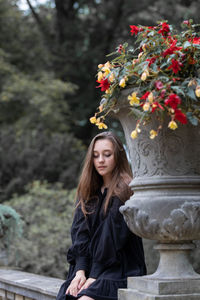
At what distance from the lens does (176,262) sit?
246 cm

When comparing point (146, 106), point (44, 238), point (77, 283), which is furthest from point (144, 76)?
point (44, 238)

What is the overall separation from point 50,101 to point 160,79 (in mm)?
10519

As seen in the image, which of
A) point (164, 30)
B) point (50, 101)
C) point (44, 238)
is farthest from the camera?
point (50, 101)

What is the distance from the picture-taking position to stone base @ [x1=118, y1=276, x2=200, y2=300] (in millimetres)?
2344

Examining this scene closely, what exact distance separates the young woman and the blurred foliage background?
6.21 ft

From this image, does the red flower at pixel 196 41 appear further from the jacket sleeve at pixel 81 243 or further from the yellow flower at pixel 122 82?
the jacket sleeve at pixel 81 243

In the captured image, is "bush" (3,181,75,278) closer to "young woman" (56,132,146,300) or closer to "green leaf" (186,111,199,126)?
"young woman" (56,132,146,300)

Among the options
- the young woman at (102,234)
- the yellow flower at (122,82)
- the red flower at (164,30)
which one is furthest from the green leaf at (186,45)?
the young woman at (102,234)

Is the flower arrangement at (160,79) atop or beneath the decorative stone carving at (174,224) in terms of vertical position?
atop

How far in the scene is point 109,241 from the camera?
2850 millimetres

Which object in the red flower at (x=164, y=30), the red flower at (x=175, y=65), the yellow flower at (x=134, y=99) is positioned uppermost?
the red flower at (x=164, y=30)

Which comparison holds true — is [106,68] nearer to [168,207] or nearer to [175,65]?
[175,65]

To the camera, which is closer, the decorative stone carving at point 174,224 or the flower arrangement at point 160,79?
the flower arrangement at point 160,79

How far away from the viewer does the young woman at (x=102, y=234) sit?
285cm
